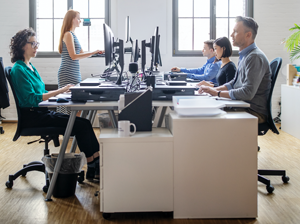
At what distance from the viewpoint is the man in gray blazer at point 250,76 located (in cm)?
234

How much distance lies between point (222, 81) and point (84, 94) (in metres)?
1.48

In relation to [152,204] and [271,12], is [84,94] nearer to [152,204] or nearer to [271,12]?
[152,204]

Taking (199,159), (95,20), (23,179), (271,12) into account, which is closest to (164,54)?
(95,20)

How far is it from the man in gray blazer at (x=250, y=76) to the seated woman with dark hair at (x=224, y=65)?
0.53m

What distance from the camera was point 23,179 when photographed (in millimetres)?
2785

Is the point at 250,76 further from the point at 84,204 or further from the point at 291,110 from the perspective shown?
the point at 291,110

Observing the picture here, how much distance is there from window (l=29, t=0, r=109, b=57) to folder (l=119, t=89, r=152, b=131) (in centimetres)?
348

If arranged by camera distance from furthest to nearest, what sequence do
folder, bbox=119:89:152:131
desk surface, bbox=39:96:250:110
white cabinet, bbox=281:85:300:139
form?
white cabinet, bbox=281:85:300:139, desk surface, bbox=39:96:250:110, folder, bbox=119:89:152:131

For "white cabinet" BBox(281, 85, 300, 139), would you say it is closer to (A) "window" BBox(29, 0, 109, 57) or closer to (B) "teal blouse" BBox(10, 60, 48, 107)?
(A) "window" BBox(29, 0, 109, 57)

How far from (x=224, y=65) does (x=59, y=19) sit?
10.3 ft

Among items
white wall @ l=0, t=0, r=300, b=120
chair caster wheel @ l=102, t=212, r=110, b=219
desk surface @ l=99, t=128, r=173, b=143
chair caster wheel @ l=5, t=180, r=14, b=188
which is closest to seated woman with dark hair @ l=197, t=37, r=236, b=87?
desk surface @ l=99, t=128, r=173, b=143

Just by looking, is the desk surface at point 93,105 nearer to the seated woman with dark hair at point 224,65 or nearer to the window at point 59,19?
the seated woman with dark hair at point 224,65

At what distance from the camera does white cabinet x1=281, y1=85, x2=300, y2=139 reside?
13.4 feet

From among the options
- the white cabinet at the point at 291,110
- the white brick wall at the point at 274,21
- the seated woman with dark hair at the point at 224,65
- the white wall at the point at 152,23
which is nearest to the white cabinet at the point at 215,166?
the seated woman with dark hair at the point at 224,65
